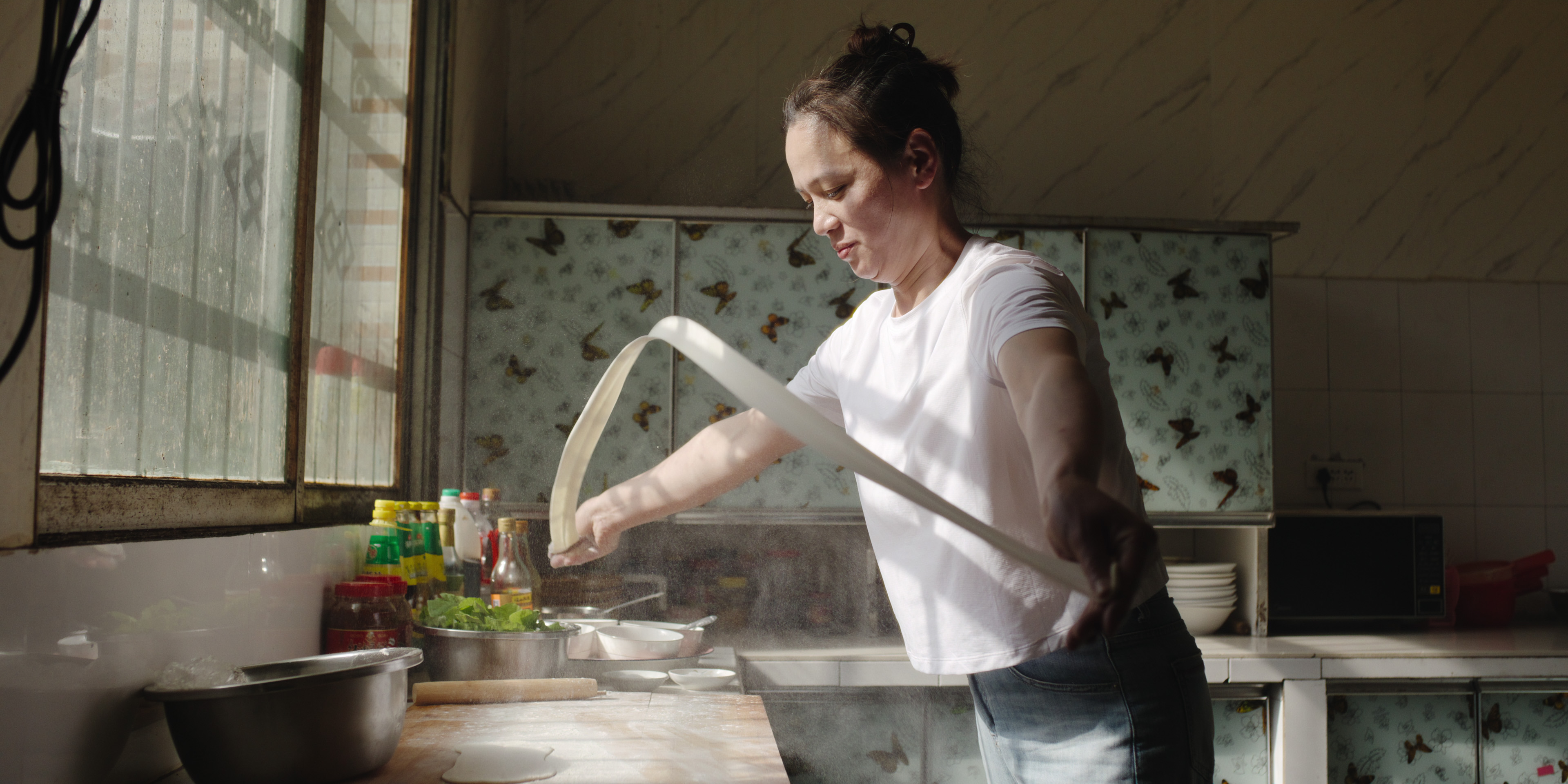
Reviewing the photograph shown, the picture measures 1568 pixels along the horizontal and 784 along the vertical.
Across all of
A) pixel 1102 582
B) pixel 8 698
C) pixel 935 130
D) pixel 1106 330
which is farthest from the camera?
pixel 1106 330

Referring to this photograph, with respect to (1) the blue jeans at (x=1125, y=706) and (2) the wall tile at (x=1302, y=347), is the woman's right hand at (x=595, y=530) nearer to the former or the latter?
(1) the blue jeans at (x=1125, y=706)

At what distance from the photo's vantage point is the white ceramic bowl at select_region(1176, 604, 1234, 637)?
2.32 m

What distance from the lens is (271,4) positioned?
1339 mm

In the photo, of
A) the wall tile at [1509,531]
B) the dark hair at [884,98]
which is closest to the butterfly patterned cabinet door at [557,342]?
the dark hair at [884,98]

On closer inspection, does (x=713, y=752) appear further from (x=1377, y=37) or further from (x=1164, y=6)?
(x=1377, y=37)

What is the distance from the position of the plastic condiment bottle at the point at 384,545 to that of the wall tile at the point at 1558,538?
3.07 m

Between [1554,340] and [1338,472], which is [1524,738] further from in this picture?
[1554,340]

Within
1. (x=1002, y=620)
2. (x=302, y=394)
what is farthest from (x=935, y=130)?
(x=302, y=394)

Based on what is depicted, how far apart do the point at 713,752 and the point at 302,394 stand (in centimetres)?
78

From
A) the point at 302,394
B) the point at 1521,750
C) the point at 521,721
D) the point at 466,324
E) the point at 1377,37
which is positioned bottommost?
the point at 1521,750

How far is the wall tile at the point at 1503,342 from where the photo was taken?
Answer: 112 inches

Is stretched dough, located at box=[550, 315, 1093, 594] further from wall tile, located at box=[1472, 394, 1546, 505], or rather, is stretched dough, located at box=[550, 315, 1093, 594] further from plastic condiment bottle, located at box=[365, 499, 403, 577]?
wall tile, located at box=[1472, 394, 1546, 505]

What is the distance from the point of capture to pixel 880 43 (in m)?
0.99

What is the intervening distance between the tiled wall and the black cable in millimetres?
2859
